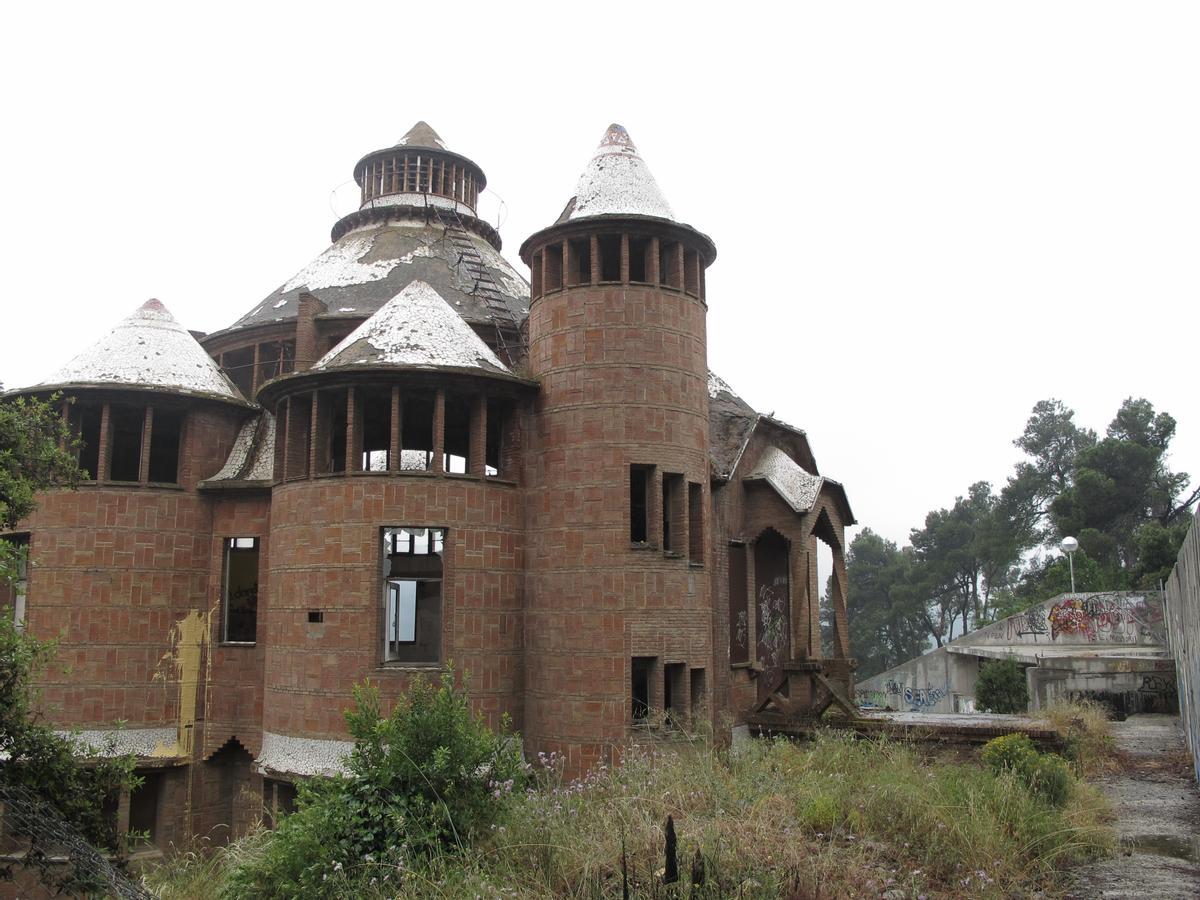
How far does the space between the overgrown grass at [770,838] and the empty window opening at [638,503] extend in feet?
26.1

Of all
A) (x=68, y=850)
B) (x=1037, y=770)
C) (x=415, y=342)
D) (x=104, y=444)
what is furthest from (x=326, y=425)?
(x=1037, y=770)

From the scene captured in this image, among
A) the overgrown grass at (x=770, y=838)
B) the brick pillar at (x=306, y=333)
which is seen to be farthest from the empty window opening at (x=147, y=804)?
the overgrown grass at (x=770, y=838)

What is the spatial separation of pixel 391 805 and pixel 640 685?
28.7 ft

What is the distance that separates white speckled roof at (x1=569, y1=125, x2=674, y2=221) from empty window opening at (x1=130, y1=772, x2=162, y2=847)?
45.8ft

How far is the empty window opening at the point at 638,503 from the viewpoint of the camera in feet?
60.8

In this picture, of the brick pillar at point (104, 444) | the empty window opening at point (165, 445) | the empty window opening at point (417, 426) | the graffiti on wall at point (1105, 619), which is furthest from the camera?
the graffiti on wall at point (1105, 619)

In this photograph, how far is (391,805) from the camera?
33.3 ft

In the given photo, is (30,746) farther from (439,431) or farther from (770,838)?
(770,838)

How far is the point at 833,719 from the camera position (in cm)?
1831

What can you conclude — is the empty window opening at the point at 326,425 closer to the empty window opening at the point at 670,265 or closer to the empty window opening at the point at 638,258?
the empty window opening at the point at 638,258

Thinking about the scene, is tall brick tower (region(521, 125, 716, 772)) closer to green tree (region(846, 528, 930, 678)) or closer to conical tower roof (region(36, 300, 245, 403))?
conical tower roof (region(36, 300, 245, 403))

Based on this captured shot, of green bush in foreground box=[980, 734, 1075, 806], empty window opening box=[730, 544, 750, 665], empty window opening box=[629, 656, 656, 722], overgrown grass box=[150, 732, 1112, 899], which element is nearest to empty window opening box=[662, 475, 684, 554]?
empty window opening box=[629, 656, 656, 722]

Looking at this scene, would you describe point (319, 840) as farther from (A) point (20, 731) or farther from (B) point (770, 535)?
(B) point (770, 535)

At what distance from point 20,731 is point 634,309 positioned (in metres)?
11.9
